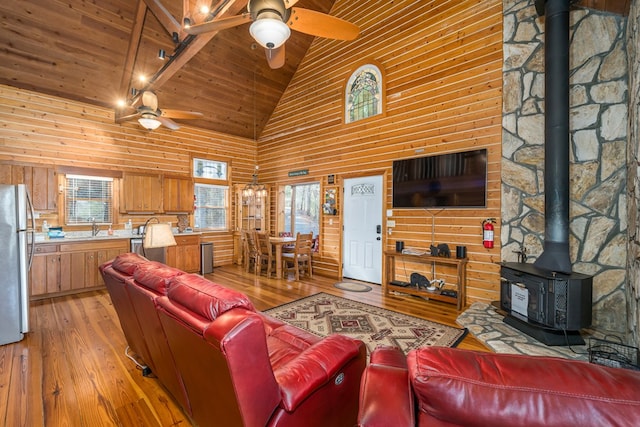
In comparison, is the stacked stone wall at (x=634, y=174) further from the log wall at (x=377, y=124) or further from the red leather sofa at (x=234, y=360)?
the red leather sofa at (x=234, y=360)

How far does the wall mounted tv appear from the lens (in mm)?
4047

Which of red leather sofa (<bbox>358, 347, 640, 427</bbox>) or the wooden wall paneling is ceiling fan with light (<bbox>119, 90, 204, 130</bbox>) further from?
red leather sofa (<bbox>358, 347, 640, 427</bbox>)

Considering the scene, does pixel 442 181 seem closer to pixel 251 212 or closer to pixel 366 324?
pixel 366 324

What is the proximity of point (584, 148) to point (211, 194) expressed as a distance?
23.4ft

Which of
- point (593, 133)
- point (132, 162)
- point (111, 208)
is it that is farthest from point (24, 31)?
point (593, 133)

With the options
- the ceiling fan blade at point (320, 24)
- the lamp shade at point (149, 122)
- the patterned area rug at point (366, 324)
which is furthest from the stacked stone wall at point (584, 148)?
the lamp shade at point (149, 122)

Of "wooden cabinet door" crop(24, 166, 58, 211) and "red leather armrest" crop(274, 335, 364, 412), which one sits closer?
"red leather armrest" crop(274, 335, 364, 412)

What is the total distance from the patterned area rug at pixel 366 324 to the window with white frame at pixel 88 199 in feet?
13.9

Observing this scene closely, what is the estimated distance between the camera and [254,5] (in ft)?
7.22

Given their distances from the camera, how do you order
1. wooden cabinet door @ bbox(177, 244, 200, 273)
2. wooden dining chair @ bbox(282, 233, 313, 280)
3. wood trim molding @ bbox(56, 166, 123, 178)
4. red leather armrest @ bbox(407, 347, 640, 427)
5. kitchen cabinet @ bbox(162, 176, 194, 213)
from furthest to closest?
kitchen cabinet @ bbox(162, 176, 194, 213), wooden cabinet door @ bbox(177, 244, 200, 273), wooden dining chair @ bbox(282, 233, 313, 280), wood trim molding @ bbox(56, 166, 123, 178), red leather armrest @ bbox(407, 347, 640, 427)

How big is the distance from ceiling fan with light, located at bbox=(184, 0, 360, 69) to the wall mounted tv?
252cm

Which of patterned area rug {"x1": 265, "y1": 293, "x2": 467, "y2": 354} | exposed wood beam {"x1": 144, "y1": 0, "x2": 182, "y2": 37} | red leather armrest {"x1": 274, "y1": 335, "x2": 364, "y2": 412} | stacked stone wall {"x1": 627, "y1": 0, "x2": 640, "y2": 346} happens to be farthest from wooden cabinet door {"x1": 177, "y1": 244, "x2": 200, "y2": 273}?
stacked stone wall {"x1": 627, "y1": 0, "x2": 640, "y2": 346}

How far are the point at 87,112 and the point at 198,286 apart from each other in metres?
5.92

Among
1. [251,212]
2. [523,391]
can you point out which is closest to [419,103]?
[523,391]
